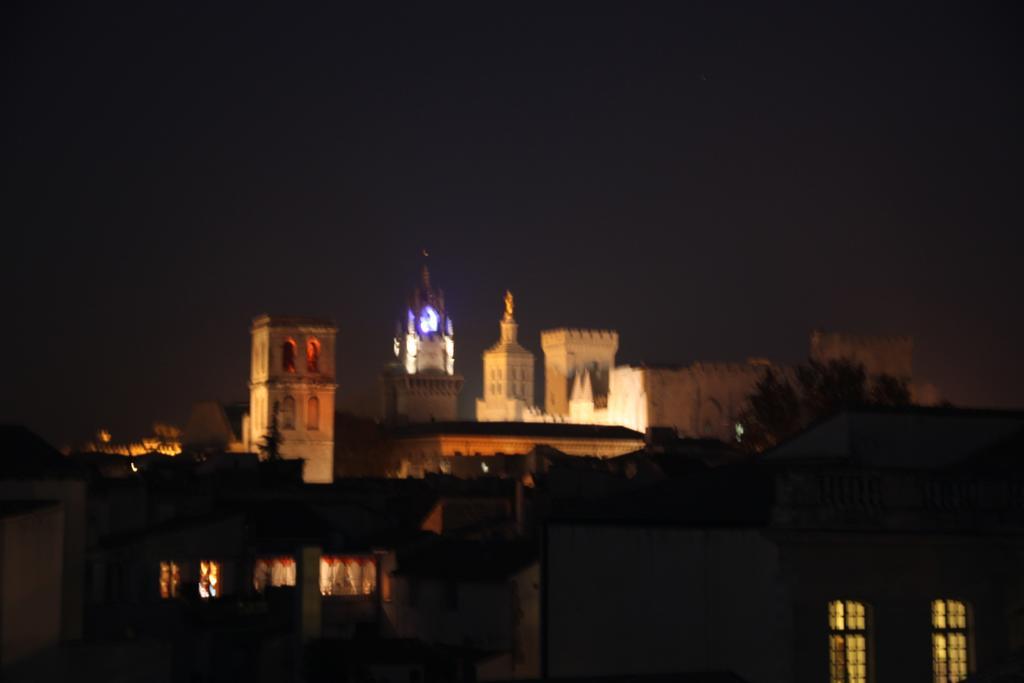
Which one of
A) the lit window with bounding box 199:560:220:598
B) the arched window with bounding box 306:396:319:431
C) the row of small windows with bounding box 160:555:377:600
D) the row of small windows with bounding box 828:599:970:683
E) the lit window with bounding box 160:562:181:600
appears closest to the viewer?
the row of small windows with bounding box 828:599:970:683

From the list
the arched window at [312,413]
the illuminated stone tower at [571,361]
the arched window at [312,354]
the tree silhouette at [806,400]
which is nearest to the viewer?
the tree silhouette at [806,400]

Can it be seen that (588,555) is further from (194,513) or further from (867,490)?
(194,513)

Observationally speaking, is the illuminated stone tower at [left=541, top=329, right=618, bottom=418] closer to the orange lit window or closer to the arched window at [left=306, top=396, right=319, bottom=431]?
the arched window at [left=306, top=396, right=319, bottom=431]

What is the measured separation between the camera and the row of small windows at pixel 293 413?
385 feet

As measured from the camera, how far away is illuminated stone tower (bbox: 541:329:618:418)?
16450 centimetres

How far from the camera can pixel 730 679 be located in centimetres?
1508

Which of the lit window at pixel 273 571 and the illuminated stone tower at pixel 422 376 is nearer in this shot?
the lit window at pixel 273 571

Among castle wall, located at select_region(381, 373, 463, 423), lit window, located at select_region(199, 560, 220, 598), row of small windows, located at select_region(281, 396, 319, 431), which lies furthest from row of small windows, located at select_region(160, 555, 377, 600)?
castle wall, located at select_region(381, 373, 463, 423)

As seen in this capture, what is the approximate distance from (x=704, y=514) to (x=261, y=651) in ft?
27.9

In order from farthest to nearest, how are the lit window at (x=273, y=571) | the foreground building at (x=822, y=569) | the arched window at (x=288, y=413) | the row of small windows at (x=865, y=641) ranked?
the arched window at (x=288, y=413) < the lit window at (x=273, y=571) < the row of small windows at (x=865, y=641) < the foreground building at (x=822, y=569)

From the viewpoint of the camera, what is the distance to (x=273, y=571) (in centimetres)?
3784

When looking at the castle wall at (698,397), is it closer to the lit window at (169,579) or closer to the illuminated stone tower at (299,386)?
the illuminated stone tower at (299,386)

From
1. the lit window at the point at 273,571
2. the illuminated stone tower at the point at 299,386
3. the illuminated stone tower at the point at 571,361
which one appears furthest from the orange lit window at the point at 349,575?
the illuminated stone tower at the point at 571,361

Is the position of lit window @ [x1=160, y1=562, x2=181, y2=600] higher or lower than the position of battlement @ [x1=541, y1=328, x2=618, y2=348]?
lower
